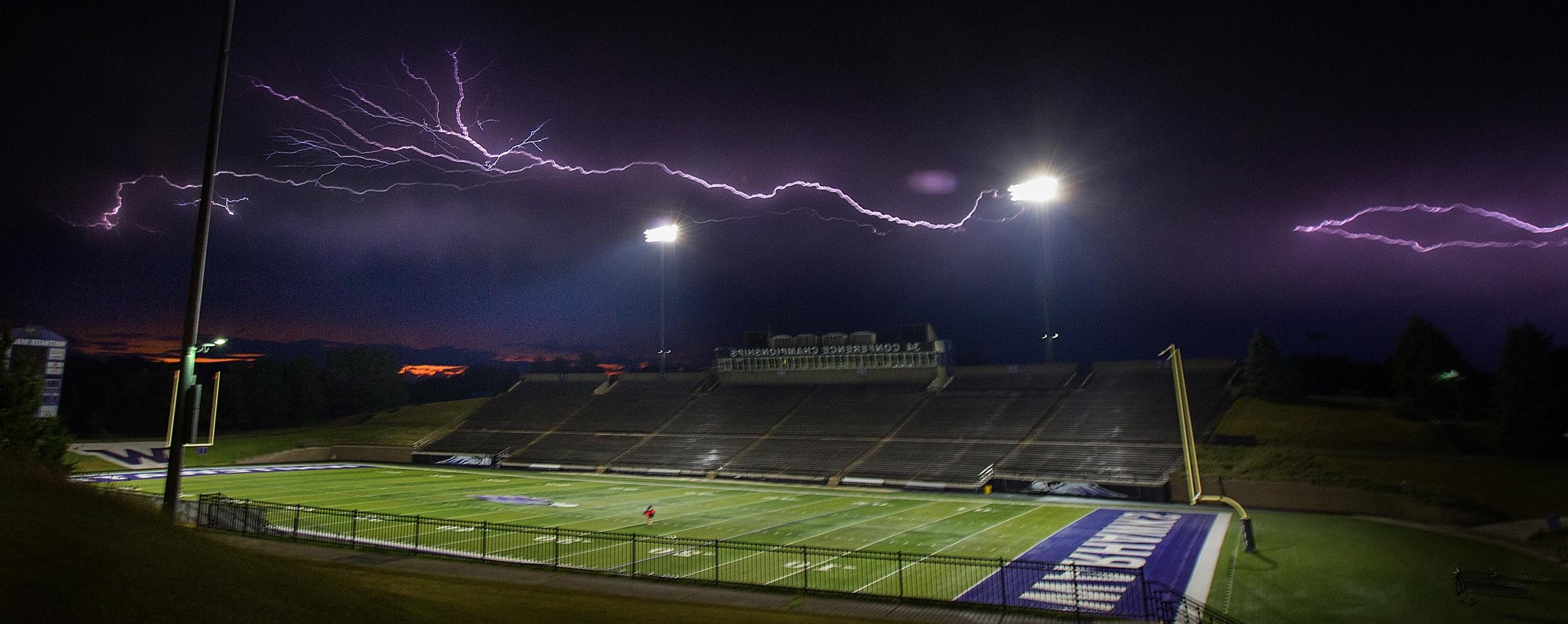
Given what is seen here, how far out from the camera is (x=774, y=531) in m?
28.7

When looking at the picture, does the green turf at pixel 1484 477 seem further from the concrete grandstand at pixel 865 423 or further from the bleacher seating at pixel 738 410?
the bleacher seating at pixel 738 410

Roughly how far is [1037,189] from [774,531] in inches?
1220

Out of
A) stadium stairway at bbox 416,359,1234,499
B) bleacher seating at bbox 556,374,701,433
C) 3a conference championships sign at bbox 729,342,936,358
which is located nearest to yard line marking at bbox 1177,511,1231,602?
stadium stairway at bbox 416,359,1234,499

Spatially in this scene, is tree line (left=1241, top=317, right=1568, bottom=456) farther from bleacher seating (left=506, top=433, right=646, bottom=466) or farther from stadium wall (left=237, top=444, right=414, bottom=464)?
stadium wall (left=237, top=444, right=414, bottom=464)

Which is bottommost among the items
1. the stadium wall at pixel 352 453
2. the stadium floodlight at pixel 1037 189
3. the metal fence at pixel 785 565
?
the metal fence at pixel 785 565

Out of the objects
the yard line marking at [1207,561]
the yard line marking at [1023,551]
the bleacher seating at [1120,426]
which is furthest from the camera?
the bleacher seating at [1120,426]

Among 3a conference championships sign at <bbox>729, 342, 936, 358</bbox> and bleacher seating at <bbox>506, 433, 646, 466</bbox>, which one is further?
3a conference championships sign at <bbox>729, 342, 936, 358</bbox>

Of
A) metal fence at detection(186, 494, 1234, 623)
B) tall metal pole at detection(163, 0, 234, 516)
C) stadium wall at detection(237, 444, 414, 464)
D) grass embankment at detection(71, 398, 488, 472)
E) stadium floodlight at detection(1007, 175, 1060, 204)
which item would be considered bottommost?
metal fence at detection(186, 494, 1234, 623)

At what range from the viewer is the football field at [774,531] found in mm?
19286

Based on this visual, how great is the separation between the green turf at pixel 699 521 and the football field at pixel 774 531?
0.12 meters

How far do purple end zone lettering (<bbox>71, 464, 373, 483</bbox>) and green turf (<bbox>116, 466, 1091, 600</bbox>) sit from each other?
1.80 meters

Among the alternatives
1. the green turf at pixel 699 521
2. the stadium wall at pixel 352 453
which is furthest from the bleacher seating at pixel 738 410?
the stadium wall at pixel 352 453

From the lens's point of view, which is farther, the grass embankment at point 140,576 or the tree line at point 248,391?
the tree line at point 248,391

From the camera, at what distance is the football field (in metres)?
19.3
